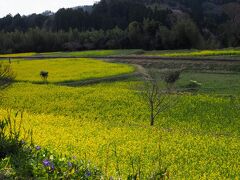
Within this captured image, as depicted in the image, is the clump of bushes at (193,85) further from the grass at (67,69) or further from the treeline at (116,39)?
the treeline at (116,39)

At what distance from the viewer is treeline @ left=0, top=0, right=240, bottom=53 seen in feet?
297

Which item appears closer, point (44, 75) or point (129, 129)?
point (129, 129)

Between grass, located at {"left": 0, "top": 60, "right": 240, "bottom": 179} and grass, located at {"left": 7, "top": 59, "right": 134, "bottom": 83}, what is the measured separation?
4.75 metres

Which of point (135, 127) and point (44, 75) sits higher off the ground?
point (44, 75)

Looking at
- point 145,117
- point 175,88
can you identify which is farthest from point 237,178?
point 175,88

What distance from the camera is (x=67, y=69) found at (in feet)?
179

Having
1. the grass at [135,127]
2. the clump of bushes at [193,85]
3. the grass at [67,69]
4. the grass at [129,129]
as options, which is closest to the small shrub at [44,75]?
the grass at [67,69]

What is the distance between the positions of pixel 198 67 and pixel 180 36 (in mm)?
40792

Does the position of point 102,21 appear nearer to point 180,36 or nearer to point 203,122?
point 180,36

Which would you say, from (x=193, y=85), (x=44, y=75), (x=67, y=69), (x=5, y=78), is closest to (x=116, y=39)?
(x=67, y=69)

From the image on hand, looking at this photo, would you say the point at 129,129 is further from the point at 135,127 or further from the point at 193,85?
the point at 193,85

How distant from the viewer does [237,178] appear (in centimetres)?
1337

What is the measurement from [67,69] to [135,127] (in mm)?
Answer: 31027

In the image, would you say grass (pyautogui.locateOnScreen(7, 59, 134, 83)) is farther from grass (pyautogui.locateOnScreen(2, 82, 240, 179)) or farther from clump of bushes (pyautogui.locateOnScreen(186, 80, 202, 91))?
clump of bushes (pyautogui.locateOnScreen(186, 80, 202, 91))
